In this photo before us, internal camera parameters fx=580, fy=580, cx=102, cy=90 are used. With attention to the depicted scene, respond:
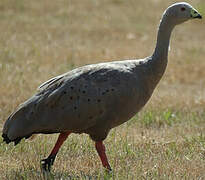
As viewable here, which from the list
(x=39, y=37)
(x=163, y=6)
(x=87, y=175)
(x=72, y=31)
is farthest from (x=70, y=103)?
(x=163, y=6)

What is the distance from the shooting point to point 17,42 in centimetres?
1639

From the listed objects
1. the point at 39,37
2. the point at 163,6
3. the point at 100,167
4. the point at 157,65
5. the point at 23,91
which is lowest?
the point at 163,6

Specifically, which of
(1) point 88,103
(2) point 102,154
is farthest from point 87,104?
(2) point 102,154

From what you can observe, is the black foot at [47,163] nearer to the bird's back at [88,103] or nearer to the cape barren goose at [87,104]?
the cape barren goose at [87,104]

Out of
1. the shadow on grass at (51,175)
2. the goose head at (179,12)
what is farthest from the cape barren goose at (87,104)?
A: the goose head at (179,12)

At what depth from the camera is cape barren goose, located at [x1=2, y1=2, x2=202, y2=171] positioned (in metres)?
7.03

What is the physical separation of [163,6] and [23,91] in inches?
520

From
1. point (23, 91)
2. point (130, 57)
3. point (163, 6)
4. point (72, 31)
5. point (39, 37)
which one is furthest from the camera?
point (163, 6)

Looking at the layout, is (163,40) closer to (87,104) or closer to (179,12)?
(179,12)

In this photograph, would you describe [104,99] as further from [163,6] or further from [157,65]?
[163,6]

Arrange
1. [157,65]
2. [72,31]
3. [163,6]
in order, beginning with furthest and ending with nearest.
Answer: [163,6]
[72,31]
[157,65]

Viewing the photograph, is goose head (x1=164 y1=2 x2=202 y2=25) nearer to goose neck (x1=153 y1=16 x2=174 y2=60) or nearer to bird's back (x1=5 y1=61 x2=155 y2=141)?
goose neck (x1=153 y1=16 x2=174 y2=60)

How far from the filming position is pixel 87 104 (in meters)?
7.01

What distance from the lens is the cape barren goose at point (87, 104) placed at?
7027 mm
